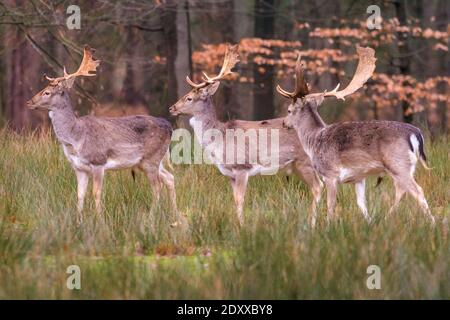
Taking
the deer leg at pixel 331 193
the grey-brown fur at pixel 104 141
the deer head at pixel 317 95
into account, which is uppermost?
the deer head at pixel 317 95

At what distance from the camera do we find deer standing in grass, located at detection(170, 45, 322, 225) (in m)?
10.4

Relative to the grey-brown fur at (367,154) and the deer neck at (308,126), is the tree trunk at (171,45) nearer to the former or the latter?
the deer neck at (308,126)

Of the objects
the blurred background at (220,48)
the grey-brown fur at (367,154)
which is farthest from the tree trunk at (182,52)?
the grey-brown fur at (367,154)

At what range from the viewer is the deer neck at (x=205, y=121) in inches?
429

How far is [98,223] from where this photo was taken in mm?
8500

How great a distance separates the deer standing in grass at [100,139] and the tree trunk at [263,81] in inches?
377

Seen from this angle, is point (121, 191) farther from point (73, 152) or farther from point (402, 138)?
point (402, 138)

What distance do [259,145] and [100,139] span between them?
5.18 ft

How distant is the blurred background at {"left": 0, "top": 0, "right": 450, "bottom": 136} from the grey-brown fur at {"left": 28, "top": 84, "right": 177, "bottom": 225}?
2.86 meters

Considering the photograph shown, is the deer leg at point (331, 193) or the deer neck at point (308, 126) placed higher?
the deer neck at point (308, 126)

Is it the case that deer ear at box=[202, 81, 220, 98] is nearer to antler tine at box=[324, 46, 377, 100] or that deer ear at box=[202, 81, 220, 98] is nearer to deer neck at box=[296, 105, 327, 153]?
deer neck at box=[296, 105, 327, 153]

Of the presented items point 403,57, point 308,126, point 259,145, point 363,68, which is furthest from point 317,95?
point 403,57
